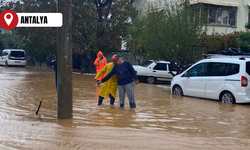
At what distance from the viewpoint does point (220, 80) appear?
12.5 metres

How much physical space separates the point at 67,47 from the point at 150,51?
10.8 metres

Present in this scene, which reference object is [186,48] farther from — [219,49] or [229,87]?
[219,49]

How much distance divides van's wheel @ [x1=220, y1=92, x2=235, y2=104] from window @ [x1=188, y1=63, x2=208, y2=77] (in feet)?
4.34

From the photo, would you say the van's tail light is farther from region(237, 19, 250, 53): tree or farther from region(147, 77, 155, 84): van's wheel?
region(147, 77, 155, 84): van's wheel

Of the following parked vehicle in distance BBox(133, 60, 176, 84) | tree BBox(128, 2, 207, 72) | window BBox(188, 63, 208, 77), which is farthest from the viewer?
parked vehicle in distance BBox(133, 60, 176, 84)

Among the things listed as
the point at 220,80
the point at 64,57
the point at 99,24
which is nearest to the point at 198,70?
the point at 220,80

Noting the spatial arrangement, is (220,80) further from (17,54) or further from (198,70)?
(17,54)

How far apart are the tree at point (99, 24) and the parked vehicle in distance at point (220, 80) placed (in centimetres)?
1429

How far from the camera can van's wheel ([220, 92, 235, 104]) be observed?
12122 mm

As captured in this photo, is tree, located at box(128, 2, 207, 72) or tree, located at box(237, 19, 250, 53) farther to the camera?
tree, located at box(128, 2, 207, 72)

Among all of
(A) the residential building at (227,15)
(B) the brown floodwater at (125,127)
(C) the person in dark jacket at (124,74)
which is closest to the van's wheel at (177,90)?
(B) the brown floodwater at (125,127)

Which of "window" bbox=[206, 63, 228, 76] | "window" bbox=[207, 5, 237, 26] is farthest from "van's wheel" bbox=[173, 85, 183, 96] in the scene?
"window" bbox=[207, 5, 237, 26]

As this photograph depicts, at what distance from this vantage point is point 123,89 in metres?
10.2

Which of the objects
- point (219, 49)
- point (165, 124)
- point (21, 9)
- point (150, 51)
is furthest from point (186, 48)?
point (21, 9)
